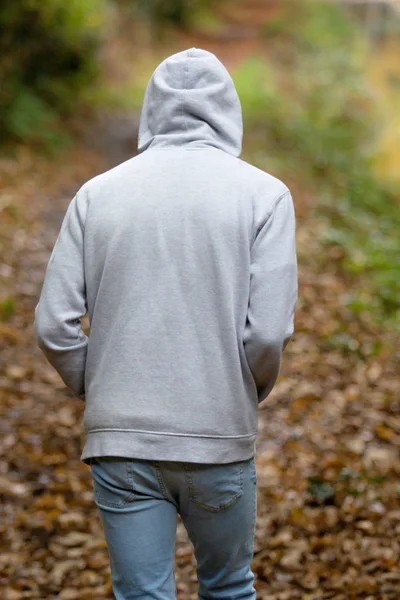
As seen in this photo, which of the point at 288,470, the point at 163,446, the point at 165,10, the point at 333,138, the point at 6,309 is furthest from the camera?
the point at 165,10

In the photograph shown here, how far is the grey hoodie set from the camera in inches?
89.4

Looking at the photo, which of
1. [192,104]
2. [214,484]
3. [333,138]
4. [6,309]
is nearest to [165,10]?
[333,138]

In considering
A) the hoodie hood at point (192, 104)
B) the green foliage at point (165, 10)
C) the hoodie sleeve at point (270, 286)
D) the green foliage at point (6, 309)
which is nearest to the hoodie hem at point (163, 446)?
the hoodie sleeve at point (270, 286)

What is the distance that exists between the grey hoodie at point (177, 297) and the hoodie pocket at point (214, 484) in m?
0.04

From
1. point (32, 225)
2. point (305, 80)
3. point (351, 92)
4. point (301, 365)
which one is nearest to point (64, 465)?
point (301, 365)

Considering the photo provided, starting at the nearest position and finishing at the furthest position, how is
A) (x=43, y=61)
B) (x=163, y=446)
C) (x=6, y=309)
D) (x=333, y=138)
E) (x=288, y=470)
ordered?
(x=163, y=446)
(x=288, y=470)
(x=6, y=309)
(x=43, y=61)
(x=333, y=138)

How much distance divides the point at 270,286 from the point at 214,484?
0.58 metres

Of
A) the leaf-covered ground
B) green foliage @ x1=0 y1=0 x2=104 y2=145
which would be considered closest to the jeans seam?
the leaf-covered ground

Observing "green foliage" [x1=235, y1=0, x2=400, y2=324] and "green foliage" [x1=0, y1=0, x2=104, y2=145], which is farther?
"green foliage" [x1=0, y1=0, x2=104, y2=145]

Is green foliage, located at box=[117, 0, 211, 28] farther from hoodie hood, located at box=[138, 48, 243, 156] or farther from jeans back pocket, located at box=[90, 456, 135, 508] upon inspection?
jeans back pocket, located at box=[90, 456, 135, 508]

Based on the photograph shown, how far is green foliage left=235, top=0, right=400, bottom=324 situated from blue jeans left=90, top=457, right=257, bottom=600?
5.31 m

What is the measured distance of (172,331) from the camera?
228 centimetres

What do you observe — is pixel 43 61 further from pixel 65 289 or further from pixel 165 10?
pixel 165 10

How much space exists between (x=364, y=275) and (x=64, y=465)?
442 centimetres
